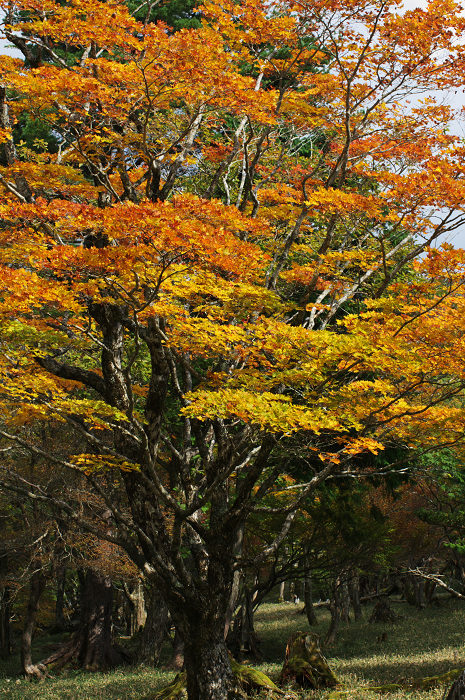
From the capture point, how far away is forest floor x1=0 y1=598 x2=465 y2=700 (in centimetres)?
1107

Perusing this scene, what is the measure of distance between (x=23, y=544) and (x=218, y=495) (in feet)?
29.1

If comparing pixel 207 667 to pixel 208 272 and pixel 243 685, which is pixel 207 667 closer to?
pixel 243 685

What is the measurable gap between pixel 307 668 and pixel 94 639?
30.9 ft

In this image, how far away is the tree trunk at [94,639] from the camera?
17141mm

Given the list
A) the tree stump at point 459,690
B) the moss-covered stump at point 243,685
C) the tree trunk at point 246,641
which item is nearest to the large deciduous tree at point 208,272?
the moss-covered stump at point 243,685

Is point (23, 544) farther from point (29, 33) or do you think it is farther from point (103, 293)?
point (29, 33)

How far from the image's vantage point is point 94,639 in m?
17.3

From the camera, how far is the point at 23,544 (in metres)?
15.4

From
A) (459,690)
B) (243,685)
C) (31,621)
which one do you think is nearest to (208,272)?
(459,690)

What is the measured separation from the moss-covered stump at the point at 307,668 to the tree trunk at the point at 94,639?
8058 millimetres

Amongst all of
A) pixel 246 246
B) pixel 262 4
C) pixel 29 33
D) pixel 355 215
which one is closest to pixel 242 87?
pixel 262 4

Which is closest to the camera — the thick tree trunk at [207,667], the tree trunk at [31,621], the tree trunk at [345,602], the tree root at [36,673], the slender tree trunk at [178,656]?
the thick tree trunk at [207,667]

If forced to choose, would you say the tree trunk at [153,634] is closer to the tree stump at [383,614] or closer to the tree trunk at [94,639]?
the tree trunk at [94,639]

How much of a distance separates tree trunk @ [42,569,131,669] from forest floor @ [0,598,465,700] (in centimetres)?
77
